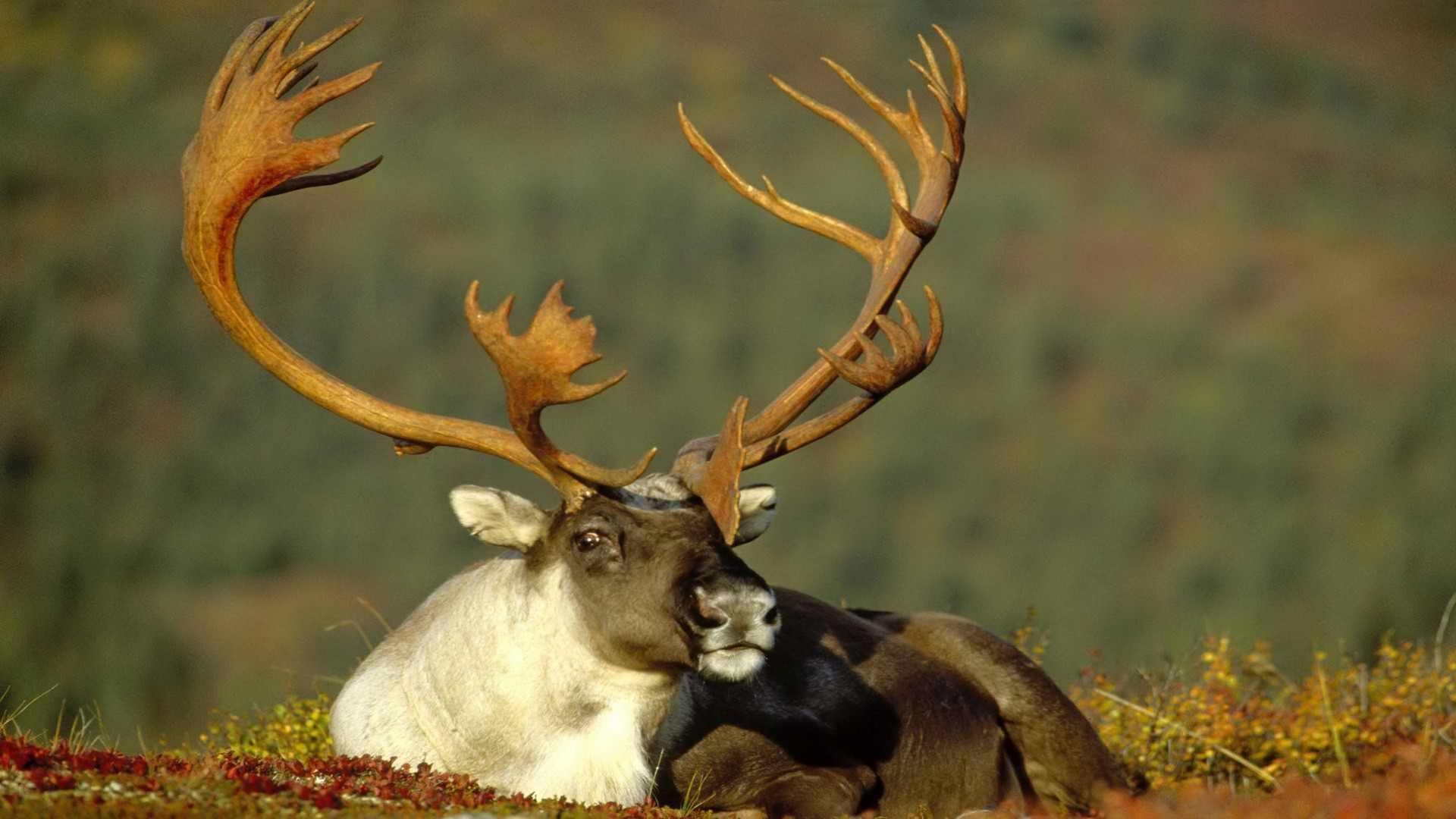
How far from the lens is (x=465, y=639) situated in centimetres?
887

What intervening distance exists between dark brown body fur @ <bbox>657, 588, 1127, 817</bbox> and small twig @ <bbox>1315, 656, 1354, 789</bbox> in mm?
1112

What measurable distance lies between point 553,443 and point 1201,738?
13.6ft

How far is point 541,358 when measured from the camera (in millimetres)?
8414

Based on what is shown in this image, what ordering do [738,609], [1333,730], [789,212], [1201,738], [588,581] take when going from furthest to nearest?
1. [1201,738]
2. [1333,730]
3. [789,212]
4. [588,581]
5. [738,609]

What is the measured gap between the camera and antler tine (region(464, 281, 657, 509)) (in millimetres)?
8336

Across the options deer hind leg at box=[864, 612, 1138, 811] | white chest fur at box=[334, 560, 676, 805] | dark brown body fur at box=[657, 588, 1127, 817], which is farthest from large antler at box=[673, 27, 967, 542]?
deer hind leg at box=[864, 612, 1138, 811]

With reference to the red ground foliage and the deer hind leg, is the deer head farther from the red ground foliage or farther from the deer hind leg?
the deer hind leg

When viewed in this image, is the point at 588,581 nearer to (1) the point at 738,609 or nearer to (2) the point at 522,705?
(2) the point at 522,705

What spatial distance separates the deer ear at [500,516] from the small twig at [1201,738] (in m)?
3.74

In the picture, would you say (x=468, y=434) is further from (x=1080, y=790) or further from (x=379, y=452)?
(x=379, y=452)

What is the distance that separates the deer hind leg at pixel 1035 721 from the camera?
10.4m

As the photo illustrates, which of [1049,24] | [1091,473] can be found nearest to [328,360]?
[1091,473]

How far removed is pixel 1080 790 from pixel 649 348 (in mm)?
29128

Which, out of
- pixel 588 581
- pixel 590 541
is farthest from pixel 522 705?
pixel 590 541
